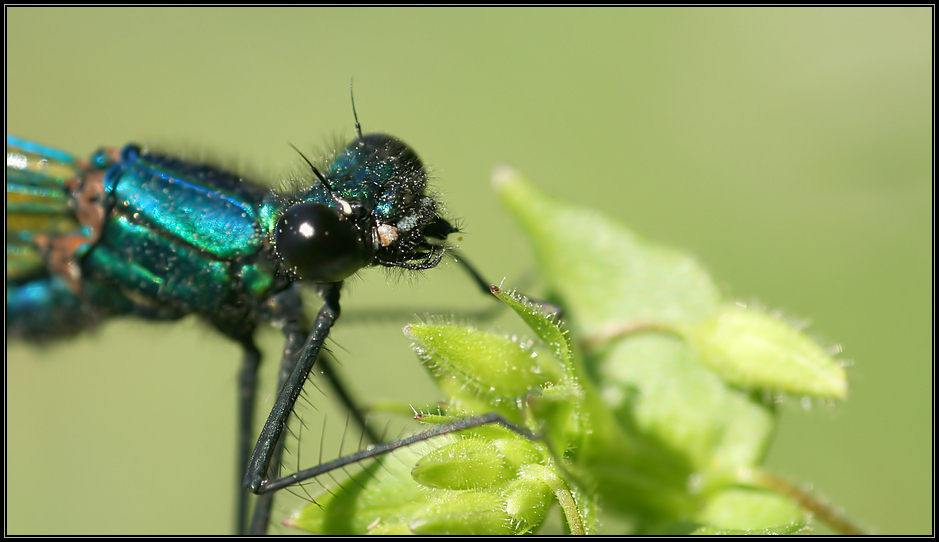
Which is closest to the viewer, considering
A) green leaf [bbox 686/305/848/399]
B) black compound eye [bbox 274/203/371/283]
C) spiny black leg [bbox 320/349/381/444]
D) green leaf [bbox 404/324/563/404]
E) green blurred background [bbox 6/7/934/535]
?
green leaf [bbox 404/324/563/404]

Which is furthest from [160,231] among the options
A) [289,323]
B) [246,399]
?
[246,399]

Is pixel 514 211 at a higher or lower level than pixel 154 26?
lower

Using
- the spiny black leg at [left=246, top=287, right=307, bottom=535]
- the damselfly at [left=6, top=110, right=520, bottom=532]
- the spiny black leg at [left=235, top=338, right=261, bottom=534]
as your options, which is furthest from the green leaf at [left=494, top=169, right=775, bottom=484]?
the spiny black leg at [left=235, top=338, right=261, bottom=534]

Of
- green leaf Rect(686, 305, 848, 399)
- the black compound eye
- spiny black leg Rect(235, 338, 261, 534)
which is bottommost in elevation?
spiny black leg Rect(235, 338, 261, 534)

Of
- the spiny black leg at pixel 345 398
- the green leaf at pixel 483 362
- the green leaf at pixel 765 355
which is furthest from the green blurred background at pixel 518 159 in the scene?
the green leaf at pixel 483 362

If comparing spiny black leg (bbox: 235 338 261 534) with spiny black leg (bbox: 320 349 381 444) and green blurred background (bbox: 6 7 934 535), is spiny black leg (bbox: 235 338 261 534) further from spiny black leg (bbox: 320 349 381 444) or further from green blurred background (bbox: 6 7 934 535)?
spiny black leg (bbox: 320 349 381 444)

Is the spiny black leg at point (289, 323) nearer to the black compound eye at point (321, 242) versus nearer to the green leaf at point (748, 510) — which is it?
the black compound eye at point (321, 242)

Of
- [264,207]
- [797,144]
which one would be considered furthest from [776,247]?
[264,207]

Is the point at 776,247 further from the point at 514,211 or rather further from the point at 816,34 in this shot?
the point at 514,211
